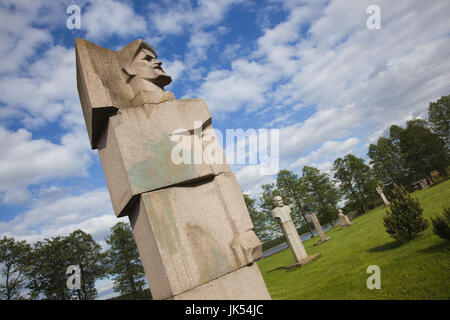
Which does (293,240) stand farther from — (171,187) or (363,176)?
(363,176)

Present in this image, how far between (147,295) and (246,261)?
103ft

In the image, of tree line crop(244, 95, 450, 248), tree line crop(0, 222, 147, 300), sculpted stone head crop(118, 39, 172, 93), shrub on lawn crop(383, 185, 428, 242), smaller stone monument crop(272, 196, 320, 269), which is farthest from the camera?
tree line crop(244, 95, 450, 248)

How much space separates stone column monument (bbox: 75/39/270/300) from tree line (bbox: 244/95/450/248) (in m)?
37.5

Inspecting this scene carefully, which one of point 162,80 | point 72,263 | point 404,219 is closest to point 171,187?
point 162,80

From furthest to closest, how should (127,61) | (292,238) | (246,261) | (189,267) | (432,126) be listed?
1. (432,126)
2. (292,238)
3. (127,61)
4. (246,261)
5. (189,267)

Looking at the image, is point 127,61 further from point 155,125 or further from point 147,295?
point 147,295

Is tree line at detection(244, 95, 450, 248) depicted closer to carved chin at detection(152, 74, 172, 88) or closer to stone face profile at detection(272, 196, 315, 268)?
stone face profile at detection(272, 196, 315, 268)

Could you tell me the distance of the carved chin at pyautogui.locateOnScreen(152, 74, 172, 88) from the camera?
358 cm

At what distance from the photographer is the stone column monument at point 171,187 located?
2.59m

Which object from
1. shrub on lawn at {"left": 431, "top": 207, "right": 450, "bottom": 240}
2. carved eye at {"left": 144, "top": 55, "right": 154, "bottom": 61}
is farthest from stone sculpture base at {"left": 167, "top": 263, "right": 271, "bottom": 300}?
shrub on lawn at {"left": 431, "top": 207, "right": 450, "bottom": 240}

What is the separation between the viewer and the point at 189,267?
8.39 feet

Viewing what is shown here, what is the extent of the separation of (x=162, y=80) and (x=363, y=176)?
5300 centimetres

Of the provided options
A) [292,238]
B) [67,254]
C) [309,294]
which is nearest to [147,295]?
[67,254]
